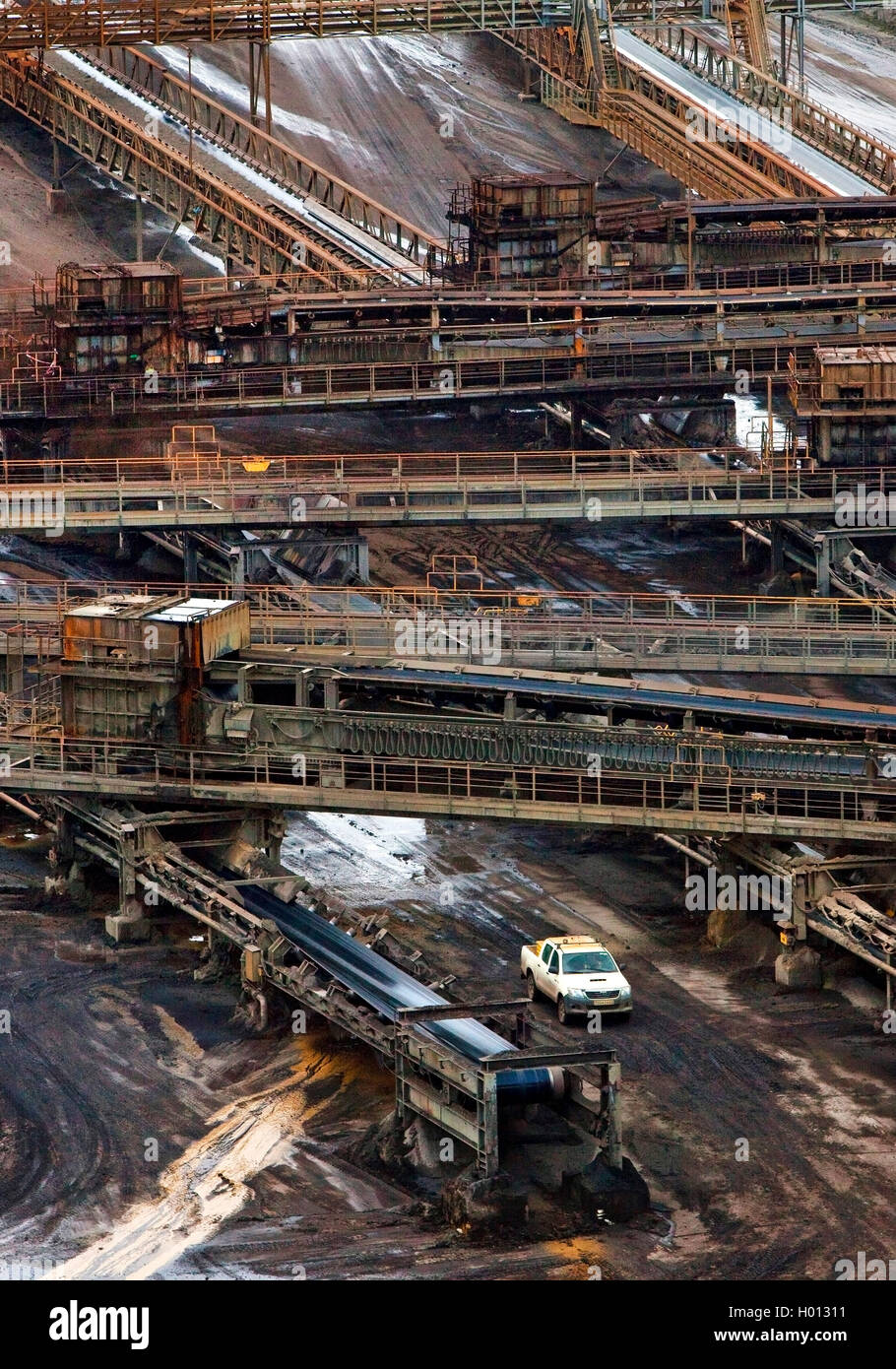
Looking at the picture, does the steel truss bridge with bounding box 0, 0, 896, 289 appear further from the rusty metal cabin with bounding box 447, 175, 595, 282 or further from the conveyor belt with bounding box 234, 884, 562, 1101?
the conveyor belt with bounding box 234, 884, 562, 1101

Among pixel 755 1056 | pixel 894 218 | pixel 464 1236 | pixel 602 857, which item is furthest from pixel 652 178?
pixel 464 1236

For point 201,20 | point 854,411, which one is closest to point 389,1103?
point 854,411

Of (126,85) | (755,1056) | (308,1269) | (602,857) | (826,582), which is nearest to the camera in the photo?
(308,1269)

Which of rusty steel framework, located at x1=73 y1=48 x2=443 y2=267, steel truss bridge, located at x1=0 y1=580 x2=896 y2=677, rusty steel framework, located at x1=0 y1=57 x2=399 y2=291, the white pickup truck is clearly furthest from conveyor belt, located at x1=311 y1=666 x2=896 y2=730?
rusty steel framework, located at x1=73 y1=48 x2=443 y2=267

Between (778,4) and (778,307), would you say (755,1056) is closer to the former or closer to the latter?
(778,307)

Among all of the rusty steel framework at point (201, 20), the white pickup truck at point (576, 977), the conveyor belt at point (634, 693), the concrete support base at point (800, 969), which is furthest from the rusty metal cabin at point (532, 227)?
the white pickup truck at point (576, 977)

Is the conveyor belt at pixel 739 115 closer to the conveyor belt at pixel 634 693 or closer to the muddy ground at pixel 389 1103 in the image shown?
the conveyor belt at pixel 634 693

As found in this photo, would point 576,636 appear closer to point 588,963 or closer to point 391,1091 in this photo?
point 588,963

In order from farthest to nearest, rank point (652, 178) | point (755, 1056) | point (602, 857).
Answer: point (652, 178)
point (602, 857)
point (755, 1056)

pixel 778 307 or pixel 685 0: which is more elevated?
pixel 685 0
